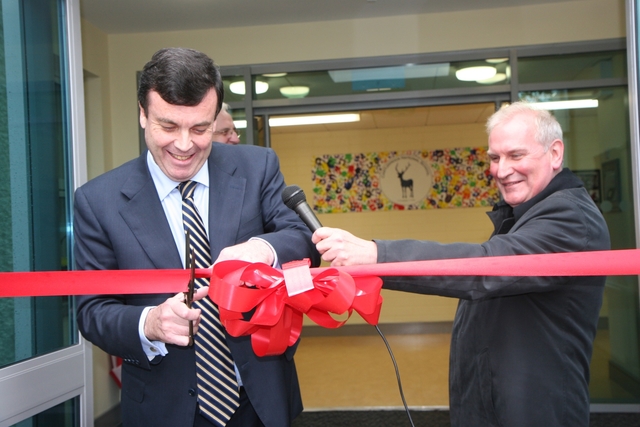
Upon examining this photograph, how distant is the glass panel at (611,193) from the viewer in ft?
15.5

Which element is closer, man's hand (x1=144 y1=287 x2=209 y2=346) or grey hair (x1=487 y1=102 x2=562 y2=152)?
man's hand (x1=144 y1=287 x2=209 y2=346)

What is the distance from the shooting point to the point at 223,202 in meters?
1.54

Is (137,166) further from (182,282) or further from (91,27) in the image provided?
(91,27)

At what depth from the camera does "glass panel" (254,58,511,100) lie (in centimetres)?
494

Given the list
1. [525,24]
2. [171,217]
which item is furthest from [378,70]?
[171,217]

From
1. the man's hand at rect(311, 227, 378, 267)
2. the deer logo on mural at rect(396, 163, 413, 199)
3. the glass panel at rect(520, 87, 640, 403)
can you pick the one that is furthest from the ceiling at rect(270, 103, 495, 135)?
the man's hand at rect(311, 227, 378, 267)

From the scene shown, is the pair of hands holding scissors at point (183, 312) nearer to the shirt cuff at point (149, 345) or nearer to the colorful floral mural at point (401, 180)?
the shirt cuff at point (149, 345)

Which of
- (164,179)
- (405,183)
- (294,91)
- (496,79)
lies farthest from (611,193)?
(164,179)

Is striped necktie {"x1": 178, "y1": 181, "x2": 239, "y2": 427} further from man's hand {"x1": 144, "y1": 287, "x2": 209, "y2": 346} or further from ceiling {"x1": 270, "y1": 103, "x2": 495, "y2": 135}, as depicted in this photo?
ceiling {"x1": 270, "y1": 103, "x2": 495, "y2": 135}

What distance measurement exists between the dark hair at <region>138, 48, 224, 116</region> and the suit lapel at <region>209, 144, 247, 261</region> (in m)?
0.24

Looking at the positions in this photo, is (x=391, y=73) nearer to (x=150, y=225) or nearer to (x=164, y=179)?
(x=164, y=179)

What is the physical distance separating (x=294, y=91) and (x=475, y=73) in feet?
5.36

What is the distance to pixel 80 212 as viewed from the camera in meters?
1.53

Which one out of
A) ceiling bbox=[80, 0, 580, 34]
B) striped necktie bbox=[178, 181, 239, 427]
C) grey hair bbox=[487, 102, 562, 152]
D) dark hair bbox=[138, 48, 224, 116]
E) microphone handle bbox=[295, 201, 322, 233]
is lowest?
striped necktie bbox=[178, 181, 239, 427]
